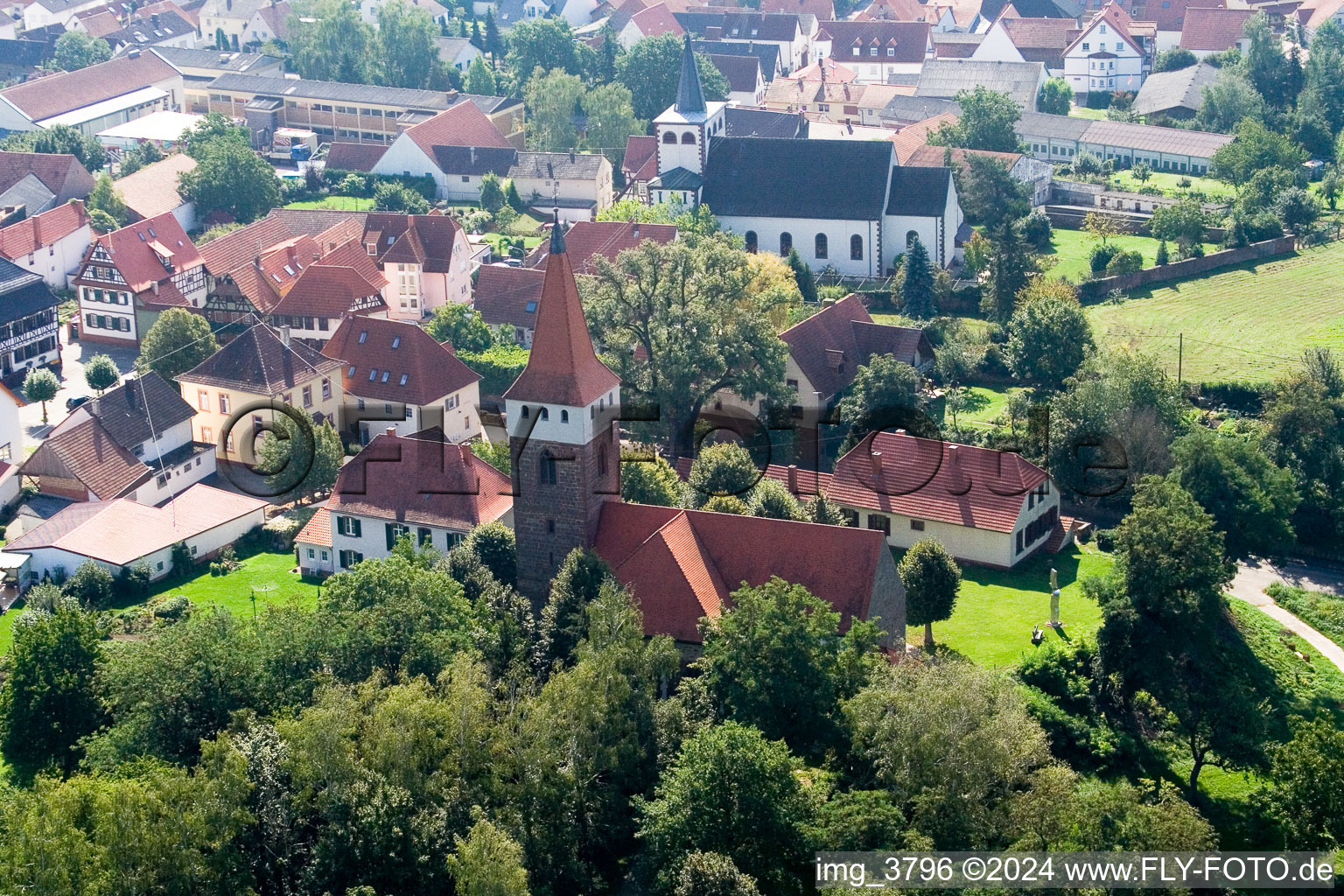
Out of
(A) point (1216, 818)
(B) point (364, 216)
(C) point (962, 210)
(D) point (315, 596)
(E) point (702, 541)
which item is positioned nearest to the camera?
(A) point (1216, 818)

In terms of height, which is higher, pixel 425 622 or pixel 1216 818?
pixel 425 622

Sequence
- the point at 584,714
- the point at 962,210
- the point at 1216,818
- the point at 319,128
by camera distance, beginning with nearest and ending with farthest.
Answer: the point at 584,714
the point at 1216,818
the point at 962,210
the point at 319,128

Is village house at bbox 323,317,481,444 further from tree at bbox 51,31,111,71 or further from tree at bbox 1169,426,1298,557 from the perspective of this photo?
tree at bbox 51,31,111,71

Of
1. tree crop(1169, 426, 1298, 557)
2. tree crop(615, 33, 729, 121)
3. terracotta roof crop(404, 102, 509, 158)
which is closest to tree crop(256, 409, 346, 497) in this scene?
tree crop(1169, 426, 1298, 557)

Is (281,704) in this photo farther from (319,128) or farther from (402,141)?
(319,128)

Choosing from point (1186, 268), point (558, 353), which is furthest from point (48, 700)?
point (1186, 268)

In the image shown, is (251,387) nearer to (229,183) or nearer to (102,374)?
(102,374)

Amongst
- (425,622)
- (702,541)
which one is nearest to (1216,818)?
(702,541)

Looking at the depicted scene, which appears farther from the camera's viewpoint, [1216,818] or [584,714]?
[1216,818]
